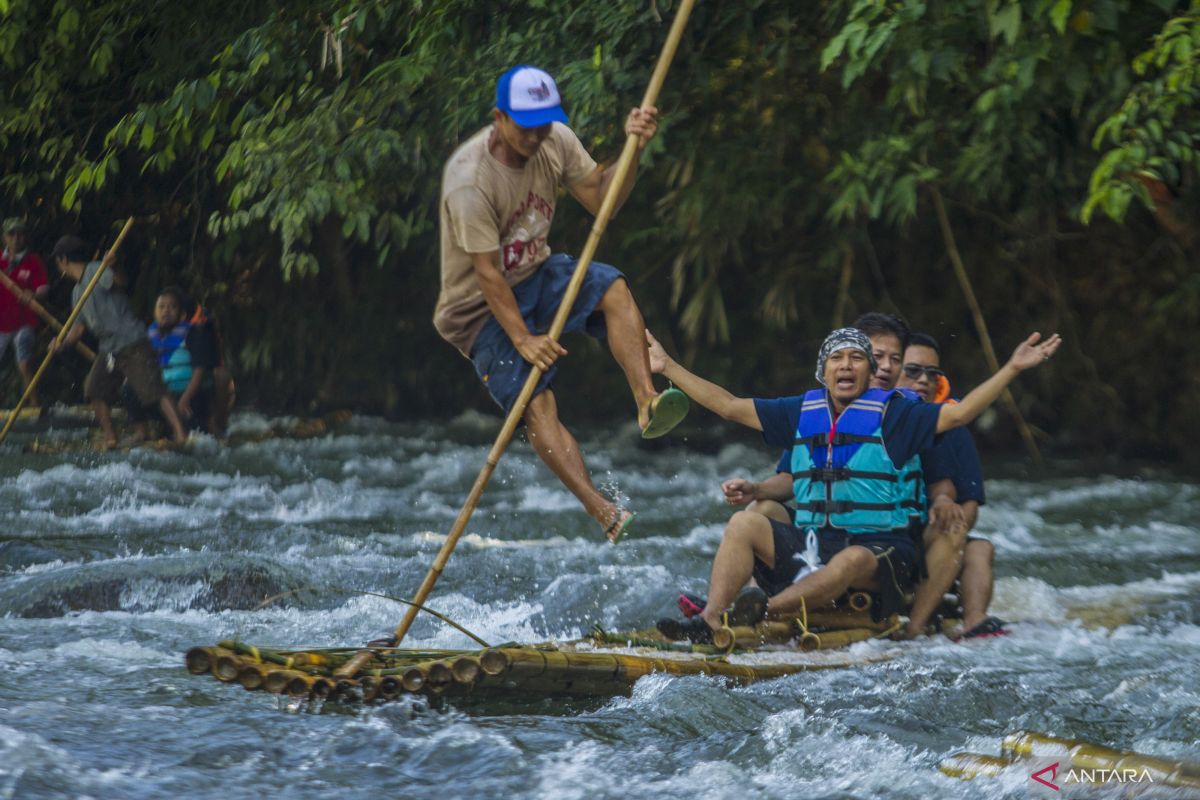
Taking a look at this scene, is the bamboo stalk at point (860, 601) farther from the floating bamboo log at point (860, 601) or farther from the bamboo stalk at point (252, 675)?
the bamboo stalk at point (252, 675)

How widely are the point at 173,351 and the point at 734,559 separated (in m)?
6.77

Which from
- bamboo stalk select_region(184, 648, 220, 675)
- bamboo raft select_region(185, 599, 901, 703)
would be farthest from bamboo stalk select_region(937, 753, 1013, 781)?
bamboo stalk select_region(184, 648, 220, 675)

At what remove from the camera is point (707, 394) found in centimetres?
543

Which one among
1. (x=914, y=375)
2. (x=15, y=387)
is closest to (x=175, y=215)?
(x=15, y=387)

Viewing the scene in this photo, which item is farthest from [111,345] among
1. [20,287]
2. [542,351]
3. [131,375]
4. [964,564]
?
[964,564]

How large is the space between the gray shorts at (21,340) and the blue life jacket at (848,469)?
7.80 meters

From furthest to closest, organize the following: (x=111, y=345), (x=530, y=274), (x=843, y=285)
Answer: (x=111, y=345)
(x=843, y=285)
(x=530, y=274)

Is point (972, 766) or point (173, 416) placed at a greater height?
point (173, 416)

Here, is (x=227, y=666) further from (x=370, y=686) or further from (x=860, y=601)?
(x=860, y=601)

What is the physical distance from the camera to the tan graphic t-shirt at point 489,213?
477 cm

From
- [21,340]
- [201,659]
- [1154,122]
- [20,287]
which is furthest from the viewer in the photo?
[21,340]

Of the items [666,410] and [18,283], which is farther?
[18,283]

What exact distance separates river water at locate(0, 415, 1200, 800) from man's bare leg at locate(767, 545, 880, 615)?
26cm

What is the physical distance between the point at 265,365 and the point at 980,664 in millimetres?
8374
